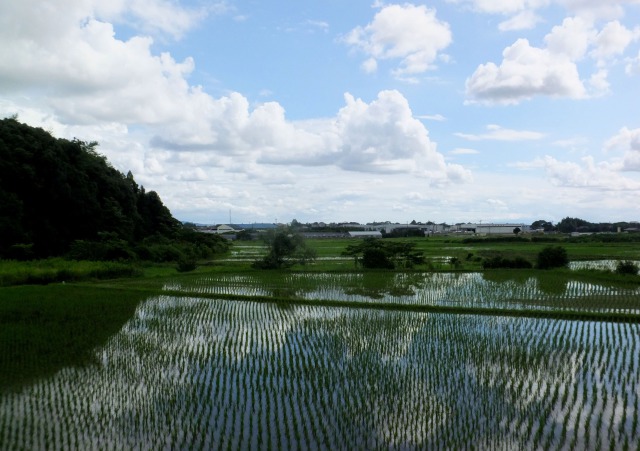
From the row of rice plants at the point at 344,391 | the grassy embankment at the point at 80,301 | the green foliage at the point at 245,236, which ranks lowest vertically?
the row of rice plants at the point at 344,391

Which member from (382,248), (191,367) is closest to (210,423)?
(191,367)

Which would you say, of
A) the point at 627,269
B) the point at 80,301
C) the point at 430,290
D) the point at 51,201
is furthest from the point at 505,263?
the point at 51,201

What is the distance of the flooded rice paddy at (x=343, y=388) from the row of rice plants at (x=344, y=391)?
0.02 m

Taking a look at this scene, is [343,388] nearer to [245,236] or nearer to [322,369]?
[322,369]

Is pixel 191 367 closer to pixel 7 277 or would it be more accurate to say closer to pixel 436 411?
pixel 436 411

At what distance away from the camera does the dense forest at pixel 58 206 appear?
2356cm

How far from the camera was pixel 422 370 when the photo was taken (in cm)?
741

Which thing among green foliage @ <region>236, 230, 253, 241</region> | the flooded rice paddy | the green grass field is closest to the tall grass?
the green grass field

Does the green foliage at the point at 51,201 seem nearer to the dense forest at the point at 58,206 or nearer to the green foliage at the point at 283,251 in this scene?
the dense forest at the point at 58,206

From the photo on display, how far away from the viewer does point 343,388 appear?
6637mm

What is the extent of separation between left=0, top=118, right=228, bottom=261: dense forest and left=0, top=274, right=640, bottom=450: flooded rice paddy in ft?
49.0

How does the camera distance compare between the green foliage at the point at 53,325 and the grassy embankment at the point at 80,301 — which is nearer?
the green foliage at the point at 53,325

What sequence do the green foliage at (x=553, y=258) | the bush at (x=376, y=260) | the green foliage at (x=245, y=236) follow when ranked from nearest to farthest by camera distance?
the green foliage at (x=553, y=258) → the bush at (x=376, y=260) → the green foliage at (x=245, y=236)

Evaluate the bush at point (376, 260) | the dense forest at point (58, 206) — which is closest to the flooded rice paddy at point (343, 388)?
the bush at point (376, 260)
